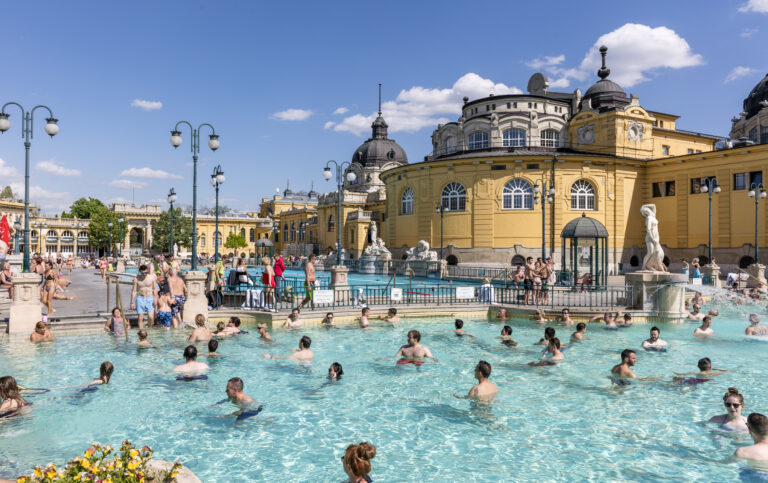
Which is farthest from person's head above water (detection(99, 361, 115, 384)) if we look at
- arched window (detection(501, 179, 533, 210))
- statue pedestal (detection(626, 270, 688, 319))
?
arched window (detection(501, 179, 533, 210))

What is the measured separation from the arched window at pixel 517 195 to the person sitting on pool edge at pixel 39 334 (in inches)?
1295

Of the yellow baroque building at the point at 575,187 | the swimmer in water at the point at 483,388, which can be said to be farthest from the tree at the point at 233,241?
the swimmer in water at the point at 483,388

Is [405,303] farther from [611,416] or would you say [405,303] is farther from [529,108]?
[529,108]

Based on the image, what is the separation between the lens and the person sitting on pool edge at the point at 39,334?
12.4m

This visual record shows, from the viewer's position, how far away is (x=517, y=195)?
39.9 metres

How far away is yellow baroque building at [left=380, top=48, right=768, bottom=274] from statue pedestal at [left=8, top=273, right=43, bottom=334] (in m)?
29.6

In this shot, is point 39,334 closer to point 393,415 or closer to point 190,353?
point 190,353

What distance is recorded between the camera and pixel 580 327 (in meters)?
14.1

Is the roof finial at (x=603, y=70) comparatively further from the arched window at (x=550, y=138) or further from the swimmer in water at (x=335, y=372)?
Answer: the swimmer in water at (x=335, y=372)

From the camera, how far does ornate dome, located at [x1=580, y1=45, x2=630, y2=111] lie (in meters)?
44.8

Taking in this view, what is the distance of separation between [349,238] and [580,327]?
45340 millimetres

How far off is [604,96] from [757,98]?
1671cm

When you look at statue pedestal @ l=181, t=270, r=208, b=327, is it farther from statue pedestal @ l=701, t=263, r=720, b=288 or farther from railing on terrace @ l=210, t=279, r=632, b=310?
statue pedestal @ l=701, t=263, r=720, b=288

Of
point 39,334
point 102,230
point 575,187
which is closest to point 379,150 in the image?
point 575,187
